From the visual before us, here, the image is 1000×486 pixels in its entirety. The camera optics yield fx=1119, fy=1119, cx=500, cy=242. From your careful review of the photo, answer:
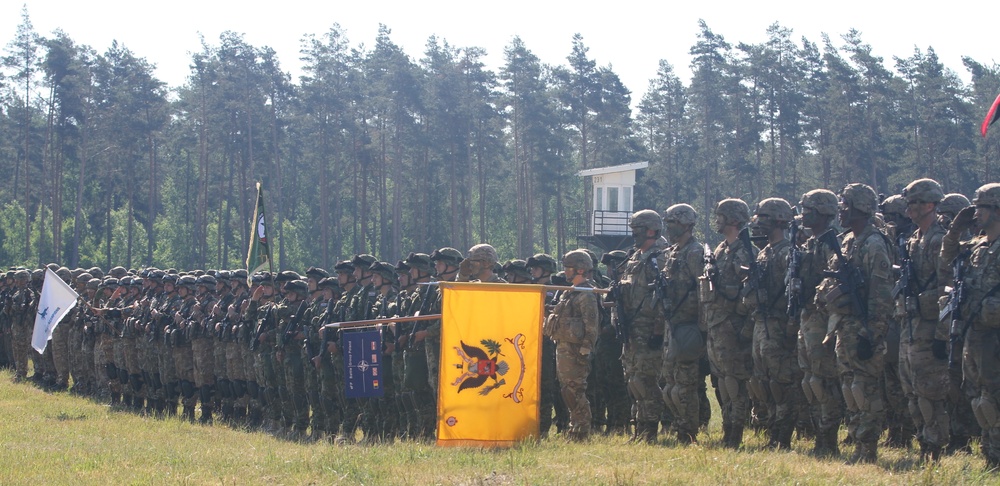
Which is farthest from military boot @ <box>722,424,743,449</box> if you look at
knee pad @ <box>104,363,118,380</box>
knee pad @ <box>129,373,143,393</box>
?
knee pad @ <box>104,363,118,380</box>

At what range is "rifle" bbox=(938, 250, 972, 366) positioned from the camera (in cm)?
820

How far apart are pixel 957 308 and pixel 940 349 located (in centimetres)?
72

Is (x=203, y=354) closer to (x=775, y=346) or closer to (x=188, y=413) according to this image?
(x=188, y=413)

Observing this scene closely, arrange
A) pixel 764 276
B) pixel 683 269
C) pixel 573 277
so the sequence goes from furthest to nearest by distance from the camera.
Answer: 1. pixel 573 277
2. pixel 683 269
3. pixel 764 276

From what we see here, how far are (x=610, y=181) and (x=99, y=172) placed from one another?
34341 mm

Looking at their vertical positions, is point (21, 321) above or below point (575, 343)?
below

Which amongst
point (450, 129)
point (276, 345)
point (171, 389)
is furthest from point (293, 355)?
point (450, 129)

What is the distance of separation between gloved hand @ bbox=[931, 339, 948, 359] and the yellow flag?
3448 millimetres

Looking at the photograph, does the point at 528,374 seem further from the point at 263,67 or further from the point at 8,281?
the point at 263,67

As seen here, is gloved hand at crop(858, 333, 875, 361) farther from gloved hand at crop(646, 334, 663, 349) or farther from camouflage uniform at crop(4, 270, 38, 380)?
camouflage uniform at crop(4, 270, 38, 380)

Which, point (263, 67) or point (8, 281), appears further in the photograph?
point (263, 67)

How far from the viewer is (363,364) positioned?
1359 cm

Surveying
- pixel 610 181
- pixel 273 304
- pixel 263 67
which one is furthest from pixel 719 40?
pixel 273 304

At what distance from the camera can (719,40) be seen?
5759 centimetres
